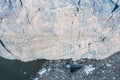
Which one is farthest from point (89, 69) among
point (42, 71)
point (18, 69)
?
point (18, 69)

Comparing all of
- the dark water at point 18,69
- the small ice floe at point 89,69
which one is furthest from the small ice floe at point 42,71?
the small ice floe at point 89,69

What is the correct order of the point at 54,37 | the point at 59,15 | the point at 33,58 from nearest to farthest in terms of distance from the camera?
the point at 59,15
the point at 54,37
the point at 33,58

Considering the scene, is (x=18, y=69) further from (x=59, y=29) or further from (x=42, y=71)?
(x=59, y=29)

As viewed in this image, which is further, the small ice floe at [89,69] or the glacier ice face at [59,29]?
the small ice floe at [89,69]

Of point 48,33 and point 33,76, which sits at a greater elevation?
point 48,33

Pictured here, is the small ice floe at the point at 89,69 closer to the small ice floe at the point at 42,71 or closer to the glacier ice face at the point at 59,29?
the glacier ice face at the point at 59,29

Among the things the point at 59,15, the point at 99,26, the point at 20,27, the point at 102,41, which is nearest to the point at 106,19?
the point at 99,26

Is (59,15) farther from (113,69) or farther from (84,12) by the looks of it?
(113,69)
